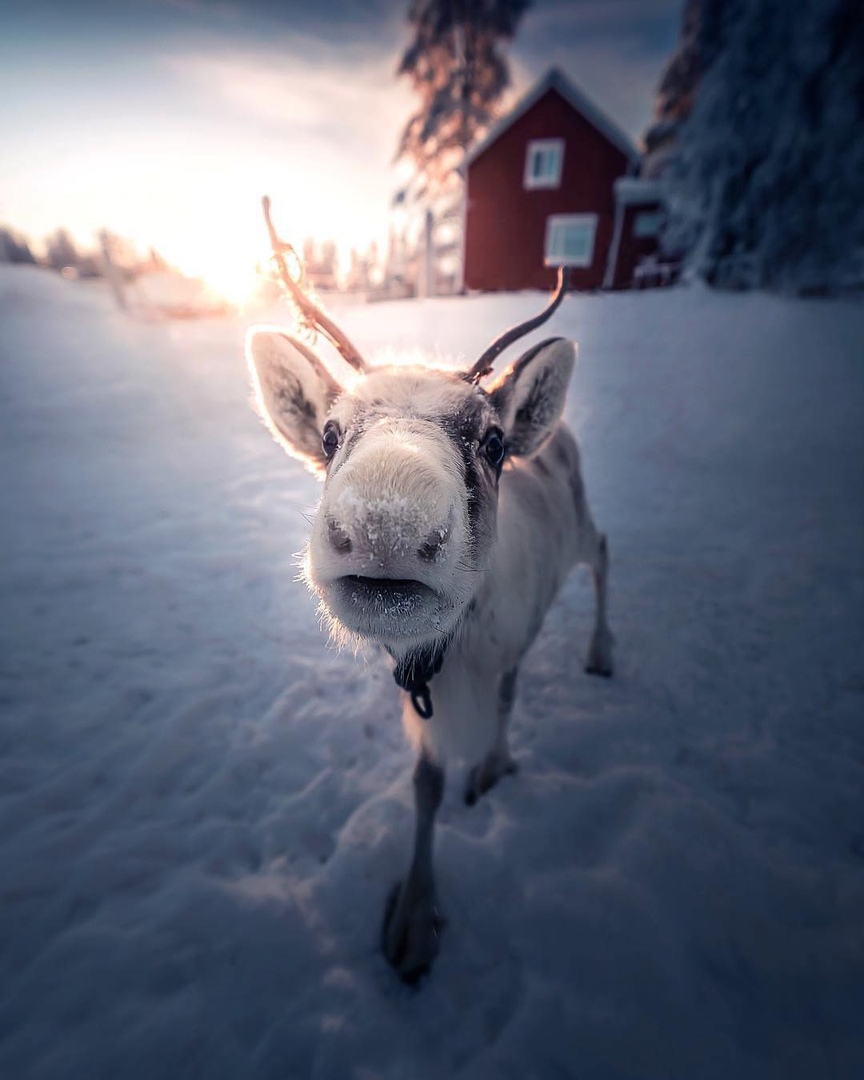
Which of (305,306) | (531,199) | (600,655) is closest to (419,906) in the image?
(600,655)

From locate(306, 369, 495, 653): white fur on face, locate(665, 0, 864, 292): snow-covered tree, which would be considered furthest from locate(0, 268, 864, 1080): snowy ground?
locate(665, 0, 864, 292): snow-covered tree

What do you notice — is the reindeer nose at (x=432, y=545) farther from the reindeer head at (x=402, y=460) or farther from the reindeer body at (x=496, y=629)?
the reindeer body at (x=496, y=629)

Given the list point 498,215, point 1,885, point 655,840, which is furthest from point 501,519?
point 498,215

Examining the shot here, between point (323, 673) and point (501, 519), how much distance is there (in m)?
2.10

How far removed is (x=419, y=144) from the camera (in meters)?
18.3

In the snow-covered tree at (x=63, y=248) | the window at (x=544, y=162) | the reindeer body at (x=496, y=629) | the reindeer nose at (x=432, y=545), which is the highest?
the snow-covered tree at (x=63, y=248)

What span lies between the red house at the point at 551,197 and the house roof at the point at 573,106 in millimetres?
24

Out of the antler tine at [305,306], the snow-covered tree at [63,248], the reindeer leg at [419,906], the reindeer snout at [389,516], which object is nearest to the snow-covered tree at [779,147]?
the antler tine at [305,306]

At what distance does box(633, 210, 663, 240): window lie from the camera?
520 inches

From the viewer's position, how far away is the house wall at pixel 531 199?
1373 cm

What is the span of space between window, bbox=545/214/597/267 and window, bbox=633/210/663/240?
128 centimetres

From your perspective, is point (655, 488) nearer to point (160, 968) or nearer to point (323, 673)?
point (323, 673)

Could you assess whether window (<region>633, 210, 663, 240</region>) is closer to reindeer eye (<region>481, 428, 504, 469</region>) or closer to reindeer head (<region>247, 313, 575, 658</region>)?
reindeer head (<region>247, 313, 575, 658</region>)

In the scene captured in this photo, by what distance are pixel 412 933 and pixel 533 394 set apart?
2587 millimetres
